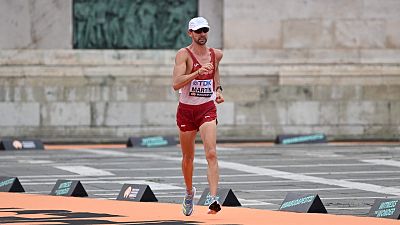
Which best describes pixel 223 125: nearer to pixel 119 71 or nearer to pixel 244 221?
pixel 119 71

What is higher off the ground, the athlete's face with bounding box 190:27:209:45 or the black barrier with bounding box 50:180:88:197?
the athlete's face with bounding box 190:27:209:45

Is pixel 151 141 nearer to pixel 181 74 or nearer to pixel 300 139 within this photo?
pixel 300 139

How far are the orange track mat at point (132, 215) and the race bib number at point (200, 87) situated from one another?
1281 mm

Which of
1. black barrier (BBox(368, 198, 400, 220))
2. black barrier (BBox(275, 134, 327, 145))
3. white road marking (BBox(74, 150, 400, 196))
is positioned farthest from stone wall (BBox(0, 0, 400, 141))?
black barrier (BBox(368, 198, 400, 220))

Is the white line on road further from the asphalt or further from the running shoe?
the running shoe

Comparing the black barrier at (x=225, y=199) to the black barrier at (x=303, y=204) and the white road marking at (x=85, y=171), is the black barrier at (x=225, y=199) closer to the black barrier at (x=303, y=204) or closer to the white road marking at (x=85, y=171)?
the black barrier at (x=303, y=204)

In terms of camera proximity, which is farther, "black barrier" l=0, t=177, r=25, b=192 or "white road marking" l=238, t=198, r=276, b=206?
"black barrier" l=0, t=177, r=25, b=192

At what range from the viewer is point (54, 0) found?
36906 mm

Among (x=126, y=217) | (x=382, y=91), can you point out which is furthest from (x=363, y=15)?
(x=126, y=217)

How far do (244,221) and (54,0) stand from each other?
2253 centimetres

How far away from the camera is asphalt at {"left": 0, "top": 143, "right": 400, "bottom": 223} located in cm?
1948

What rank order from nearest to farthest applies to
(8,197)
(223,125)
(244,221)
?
(244,221), (8,197), (223,125)

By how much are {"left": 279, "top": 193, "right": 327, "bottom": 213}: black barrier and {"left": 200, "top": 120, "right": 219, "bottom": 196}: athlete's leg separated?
990 mm

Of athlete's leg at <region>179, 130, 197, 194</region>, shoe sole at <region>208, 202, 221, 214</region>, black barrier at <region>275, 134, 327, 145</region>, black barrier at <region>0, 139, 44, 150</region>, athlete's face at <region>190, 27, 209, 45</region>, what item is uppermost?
athlete's face at <region>190, 27, 209, 45</region>
